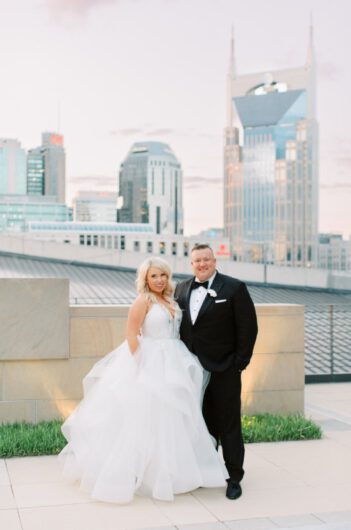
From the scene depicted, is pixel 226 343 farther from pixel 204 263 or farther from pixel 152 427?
pixel 152 427

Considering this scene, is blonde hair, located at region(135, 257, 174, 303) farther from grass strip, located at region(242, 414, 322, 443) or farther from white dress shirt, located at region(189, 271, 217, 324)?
grass strip, located at region(242, 414, 322, 443)

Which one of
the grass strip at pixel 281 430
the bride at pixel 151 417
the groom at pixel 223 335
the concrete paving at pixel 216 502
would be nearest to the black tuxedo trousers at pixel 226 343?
the groom at pixel 223 335

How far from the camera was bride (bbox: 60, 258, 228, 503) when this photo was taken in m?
5.70

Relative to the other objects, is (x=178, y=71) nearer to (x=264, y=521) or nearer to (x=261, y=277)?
(x=261, y=277)

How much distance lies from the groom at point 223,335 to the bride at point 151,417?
0.11m

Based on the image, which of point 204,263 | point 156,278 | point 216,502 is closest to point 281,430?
point 216,502

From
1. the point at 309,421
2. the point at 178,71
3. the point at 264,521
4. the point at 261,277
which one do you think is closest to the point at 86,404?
Answer: the point at 264,521

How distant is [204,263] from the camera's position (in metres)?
5.88

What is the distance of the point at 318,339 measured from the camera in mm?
16500

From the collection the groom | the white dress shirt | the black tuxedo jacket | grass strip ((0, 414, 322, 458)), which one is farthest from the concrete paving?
the white dress shirt

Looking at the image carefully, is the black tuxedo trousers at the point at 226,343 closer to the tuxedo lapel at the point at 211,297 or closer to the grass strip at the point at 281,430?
the tuxedo lapel at the point at 211,297

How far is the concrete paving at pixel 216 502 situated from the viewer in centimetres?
519

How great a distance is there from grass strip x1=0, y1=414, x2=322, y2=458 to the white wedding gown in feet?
4.05

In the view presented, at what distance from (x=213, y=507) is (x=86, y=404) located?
138 centimetres
